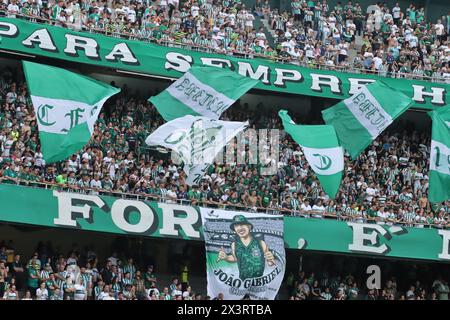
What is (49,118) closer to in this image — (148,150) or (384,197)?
(148,150)

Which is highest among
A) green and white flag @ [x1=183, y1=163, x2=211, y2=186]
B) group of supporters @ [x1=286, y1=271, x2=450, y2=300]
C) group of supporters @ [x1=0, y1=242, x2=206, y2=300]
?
green and white flag @ [x1=183, y1=163, x2=211, y2=186]

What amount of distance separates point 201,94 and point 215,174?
2989mm

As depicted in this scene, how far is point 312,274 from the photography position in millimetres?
27516

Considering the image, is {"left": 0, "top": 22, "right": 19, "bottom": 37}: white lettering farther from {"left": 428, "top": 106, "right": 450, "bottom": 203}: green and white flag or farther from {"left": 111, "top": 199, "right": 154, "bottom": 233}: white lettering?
{"left": 428, "top": 106, "right": 450, "bottom": 203}: green and white flag

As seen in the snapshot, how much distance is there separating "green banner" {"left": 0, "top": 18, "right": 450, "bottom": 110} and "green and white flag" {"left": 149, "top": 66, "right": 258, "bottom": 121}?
412cm

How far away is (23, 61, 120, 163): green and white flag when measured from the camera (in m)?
20.2

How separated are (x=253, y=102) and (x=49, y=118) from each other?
12.9 m

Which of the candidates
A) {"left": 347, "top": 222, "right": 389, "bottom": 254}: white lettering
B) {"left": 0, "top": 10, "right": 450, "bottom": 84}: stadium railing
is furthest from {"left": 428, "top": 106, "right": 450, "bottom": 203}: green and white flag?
{"left": 0, "top": 10, "right": 450, "bottom": 84}: stadium railing

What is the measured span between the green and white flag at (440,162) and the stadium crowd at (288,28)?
6669 millimetres

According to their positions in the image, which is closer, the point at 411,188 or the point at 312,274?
the point at 312,274

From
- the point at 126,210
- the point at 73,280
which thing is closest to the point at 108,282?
the point at 73,280

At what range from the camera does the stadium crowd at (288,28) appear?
92.3ft

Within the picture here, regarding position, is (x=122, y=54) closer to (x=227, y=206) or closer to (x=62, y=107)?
(x=227, y=206)

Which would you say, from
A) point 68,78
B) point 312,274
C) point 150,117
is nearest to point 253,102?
point 150,117
